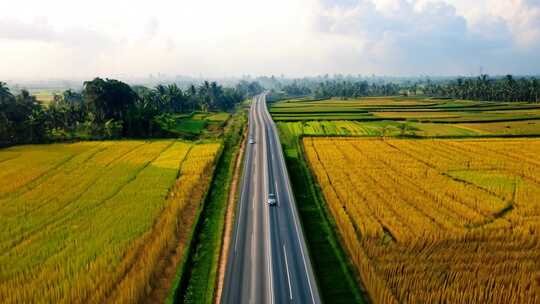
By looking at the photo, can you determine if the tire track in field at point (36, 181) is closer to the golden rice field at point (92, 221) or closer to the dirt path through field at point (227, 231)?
the golden rice field at point (92, 221)

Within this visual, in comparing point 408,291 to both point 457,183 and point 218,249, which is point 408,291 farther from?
point 457,183

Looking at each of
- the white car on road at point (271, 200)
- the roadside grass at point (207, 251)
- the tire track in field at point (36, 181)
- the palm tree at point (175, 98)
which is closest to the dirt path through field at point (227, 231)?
the roadside grass at point (207, 251)

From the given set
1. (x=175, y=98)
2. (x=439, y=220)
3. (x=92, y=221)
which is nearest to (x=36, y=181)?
(x=92, y=221)

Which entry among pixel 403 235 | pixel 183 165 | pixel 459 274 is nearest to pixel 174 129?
pixel 183 165

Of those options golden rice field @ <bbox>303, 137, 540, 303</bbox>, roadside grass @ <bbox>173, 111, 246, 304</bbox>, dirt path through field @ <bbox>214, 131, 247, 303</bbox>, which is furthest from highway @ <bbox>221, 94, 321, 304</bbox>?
golden rice field @ <bbox>303, 137, 540, 303</bbox>

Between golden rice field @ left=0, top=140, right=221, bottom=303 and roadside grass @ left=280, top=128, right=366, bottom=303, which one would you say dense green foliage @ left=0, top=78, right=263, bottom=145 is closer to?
golden rice field @ left=0, top=140, right=221, bottom=303
